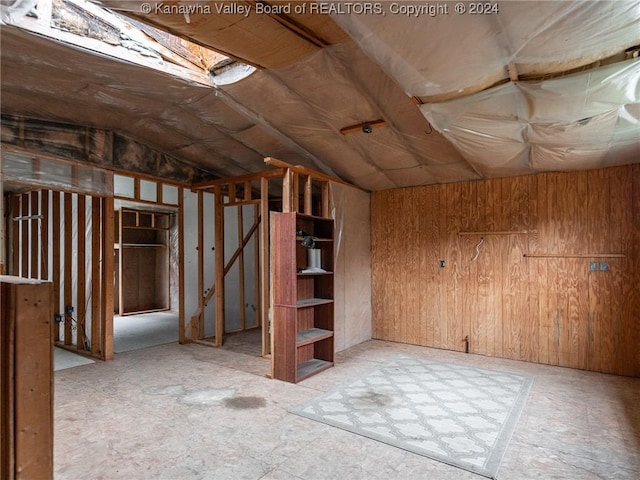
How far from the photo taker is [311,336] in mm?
4055

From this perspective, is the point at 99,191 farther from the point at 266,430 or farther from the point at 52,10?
the point at 266,430

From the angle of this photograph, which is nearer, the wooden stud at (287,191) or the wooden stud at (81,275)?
the wooden stud at (287,191)

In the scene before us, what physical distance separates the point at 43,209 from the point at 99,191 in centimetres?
179

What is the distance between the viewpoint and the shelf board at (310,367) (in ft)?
12.5

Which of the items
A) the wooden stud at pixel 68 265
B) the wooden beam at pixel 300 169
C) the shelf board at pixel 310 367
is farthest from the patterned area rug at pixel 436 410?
the wooden stud at pixel 68 265

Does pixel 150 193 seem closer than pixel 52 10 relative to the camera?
No

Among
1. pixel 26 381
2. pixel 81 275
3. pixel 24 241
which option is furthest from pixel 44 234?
pixel 26 381

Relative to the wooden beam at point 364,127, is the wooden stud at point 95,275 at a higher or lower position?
lower

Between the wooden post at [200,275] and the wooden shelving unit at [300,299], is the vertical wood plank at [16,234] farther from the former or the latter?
the wooden shelving unit at [300,299]

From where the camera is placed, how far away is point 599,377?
384cm

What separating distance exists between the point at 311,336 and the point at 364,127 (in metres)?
2.28

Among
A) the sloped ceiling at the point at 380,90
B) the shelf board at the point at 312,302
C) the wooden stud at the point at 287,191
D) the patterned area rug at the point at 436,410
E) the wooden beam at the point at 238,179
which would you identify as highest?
the sloped ceiling at the point at 380,90

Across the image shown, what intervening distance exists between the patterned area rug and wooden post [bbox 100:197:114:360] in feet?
9.38

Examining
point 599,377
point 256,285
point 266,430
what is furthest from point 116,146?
point 599,377
